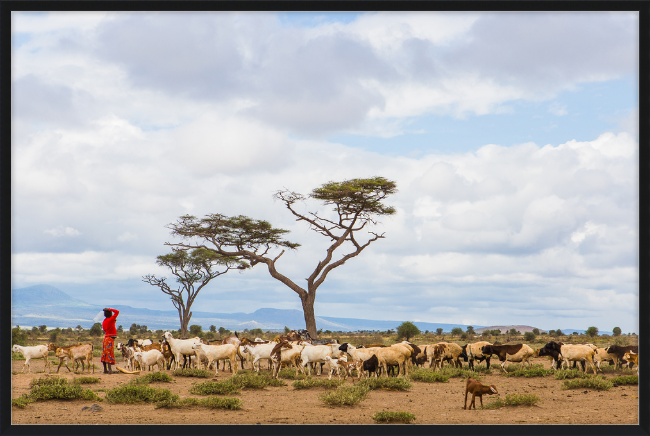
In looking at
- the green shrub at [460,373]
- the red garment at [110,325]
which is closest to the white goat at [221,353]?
the red garment at [110,325]

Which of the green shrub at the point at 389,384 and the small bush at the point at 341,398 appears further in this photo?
the green shrub at the point at 389,384

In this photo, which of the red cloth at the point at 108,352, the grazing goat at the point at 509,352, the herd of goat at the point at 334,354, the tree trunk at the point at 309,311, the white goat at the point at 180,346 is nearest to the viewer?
the herd of goat at the point at 334,354

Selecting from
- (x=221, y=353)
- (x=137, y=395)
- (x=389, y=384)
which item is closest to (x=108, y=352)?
(x=221, y=353)

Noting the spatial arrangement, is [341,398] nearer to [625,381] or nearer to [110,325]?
[625,381]

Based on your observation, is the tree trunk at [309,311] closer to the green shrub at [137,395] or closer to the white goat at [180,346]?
the white goat at [180,346]

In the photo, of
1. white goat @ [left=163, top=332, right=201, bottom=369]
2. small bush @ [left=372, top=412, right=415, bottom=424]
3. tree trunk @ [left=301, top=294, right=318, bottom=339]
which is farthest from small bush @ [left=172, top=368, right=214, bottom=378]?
tree trunk @ [left=301, top=294, right=318, bottom=339]

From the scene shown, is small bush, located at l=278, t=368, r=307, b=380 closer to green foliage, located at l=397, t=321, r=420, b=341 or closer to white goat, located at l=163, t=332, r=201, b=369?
white goat, located at l=163, t=332, r=201, b=369

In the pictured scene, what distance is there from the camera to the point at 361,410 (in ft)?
39.1

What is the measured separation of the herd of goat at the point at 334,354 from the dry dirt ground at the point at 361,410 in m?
2.53

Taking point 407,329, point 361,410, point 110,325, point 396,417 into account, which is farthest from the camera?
point 407,329

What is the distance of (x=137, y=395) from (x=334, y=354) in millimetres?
7787

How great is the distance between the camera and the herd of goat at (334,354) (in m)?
18.2

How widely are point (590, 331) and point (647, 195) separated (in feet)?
175
